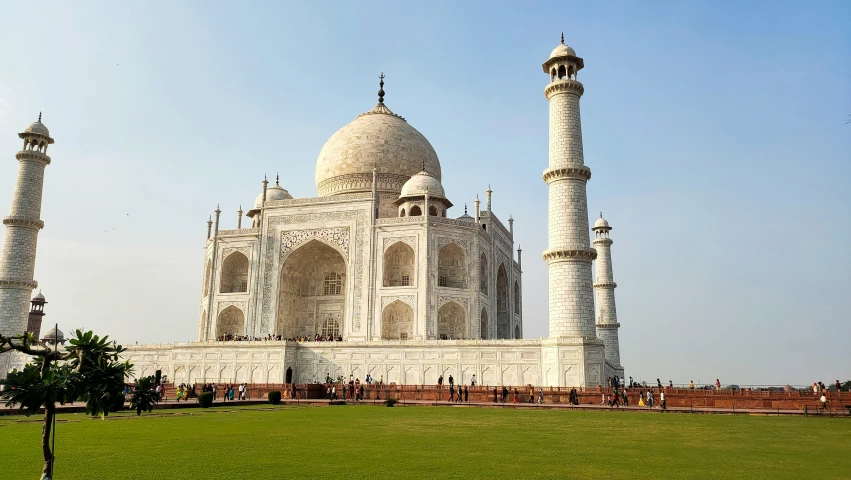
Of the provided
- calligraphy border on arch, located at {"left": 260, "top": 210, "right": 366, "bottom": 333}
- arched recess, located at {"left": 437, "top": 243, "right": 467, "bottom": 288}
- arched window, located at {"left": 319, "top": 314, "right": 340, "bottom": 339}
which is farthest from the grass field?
arched window, located at {"left": 319, "top": 314, "right": 340, "bottom": 339}

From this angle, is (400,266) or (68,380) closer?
Answer: (68,380)

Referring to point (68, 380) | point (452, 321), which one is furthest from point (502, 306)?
point (68, 380)

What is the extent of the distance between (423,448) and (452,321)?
2050cm

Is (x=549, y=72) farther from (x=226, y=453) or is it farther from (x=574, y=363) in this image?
(x=226, y=453)

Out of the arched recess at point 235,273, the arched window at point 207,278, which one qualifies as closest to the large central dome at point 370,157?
the arched recess at point 235,273

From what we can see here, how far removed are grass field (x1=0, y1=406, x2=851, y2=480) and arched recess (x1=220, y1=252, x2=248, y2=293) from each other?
19.2m

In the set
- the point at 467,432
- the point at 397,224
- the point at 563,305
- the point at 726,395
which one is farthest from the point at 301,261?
the point at 467,432

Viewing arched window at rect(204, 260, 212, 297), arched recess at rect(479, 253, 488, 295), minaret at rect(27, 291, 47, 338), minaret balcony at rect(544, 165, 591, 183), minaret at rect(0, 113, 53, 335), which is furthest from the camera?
minaret at rect(27, 291, 47, 338)

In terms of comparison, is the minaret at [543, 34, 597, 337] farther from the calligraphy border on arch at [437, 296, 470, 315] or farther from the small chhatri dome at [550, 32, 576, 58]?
the calligraphy border on arch at [437, 296, 470, 315]

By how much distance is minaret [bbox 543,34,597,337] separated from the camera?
68.1 ft

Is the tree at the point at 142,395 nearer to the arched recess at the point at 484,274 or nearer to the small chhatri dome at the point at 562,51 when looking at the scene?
the small chhatri dome at the point at 562,51

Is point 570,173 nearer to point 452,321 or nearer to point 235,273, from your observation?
point 452,321

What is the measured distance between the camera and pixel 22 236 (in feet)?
90.9

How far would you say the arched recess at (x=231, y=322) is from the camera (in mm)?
30688
